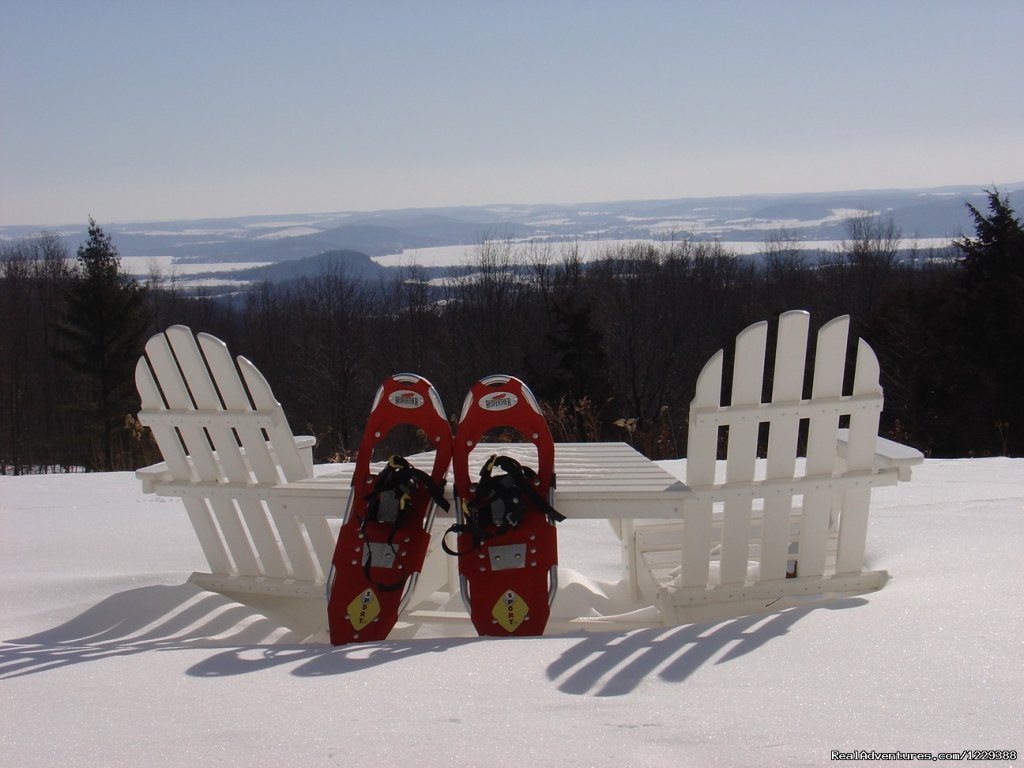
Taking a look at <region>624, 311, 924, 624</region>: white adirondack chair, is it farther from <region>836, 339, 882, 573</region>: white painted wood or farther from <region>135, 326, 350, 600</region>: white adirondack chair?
<region>135, 326, 350, 600</region>: white adirondack chair

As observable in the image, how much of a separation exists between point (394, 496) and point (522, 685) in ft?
4.43

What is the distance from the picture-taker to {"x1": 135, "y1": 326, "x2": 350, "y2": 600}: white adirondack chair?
146 inches

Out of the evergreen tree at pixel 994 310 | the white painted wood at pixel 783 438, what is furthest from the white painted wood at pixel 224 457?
the evergreen tree at pixel 994 310

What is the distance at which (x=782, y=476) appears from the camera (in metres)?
3.46

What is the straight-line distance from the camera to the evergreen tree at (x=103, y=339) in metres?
36.7

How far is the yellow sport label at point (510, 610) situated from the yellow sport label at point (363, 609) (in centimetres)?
43

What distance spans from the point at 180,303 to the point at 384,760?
196 ft

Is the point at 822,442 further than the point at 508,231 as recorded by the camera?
No

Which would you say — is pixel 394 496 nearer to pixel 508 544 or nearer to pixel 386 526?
pixel 386 526

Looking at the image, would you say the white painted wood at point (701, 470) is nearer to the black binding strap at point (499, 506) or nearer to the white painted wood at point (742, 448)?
the white painted wood at point (742, 448)

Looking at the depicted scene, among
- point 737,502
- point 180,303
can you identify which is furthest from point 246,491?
point 180,303

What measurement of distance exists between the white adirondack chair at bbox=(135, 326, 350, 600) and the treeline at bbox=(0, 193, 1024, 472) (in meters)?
32.8

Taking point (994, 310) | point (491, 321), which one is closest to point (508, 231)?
point (491, 321)

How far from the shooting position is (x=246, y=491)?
3.78 meters
